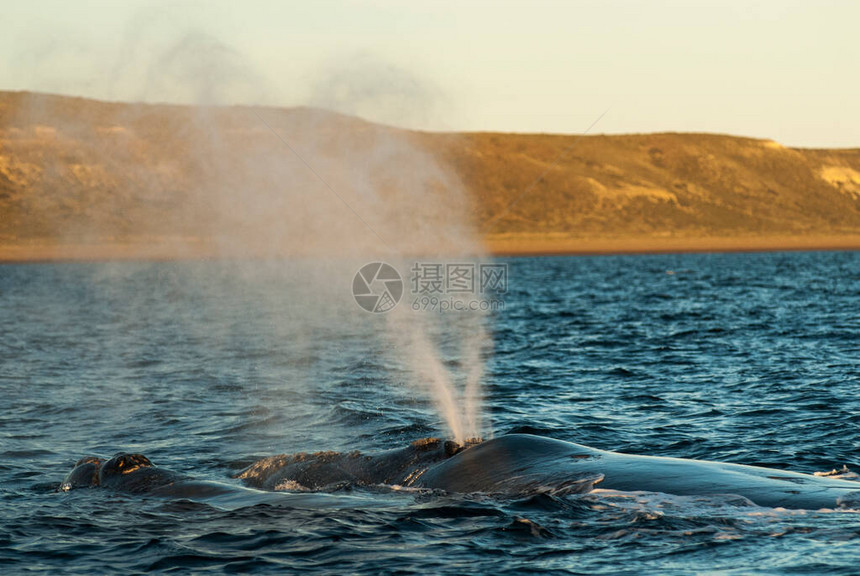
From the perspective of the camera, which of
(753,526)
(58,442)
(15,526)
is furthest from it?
(58,442)

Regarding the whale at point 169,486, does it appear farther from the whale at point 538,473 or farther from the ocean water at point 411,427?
the whale at point 538,473

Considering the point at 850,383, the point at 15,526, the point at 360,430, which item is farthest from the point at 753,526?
the point at 850,383

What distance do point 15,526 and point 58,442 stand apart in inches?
253

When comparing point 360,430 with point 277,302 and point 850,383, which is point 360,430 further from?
point 277,302

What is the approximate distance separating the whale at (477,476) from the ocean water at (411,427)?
36 centimetres

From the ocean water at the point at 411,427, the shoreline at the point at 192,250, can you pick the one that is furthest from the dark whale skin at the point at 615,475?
the shoreline at the point at 192,250

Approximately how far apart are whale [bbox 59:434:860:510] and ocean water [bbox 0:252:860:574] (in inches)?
14.1

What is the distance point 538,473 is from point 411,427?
24.5ft

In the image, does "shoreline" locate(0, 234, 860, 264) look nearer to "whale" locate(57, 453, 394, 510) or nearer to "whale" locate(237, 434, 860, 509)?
"whale" locate(57, 453, 394, 510)

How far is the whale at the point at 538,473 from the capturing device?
13180mm

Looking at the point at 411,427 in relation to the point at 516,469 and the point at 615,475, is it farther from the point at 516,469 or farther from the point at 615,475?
the point at 615,475

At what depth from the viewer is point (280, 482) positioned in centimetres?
1600

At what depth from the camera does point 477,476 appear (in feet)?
48.5

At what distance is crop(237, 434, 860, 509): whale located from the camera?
13180mm
